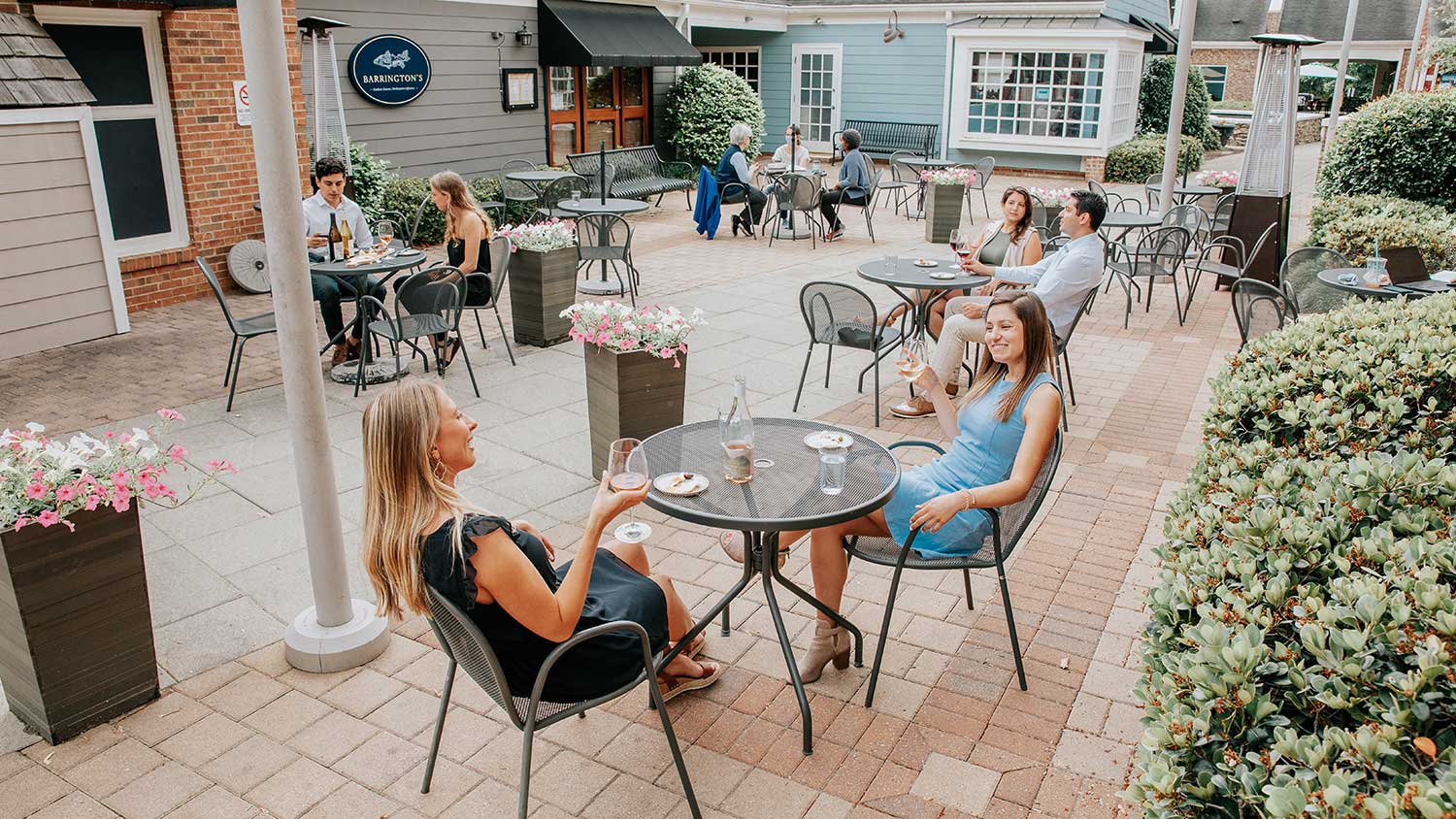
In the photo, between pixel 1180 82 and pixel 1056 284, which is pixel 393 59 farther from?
pixel 1056 284

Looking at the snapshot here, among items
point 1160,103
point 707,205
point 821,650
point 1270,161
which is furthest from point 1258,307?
point 1160,103

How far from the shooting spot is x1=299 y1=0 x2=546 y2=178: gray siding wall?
11.9m

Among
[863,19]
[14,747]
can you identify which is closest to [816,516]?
[14,747]

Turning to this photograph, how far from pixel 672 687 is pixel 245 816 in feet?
4.16

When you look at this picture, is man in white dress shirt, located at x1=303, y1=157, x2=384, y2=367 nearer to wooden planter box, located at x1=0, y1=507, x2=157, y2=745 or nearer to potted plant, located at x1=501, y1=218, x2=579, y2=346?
potted plant, located at x1=501, y1=218, x2=579, y2=346

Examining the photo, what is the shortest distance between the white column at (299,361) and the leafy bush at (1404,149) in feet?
35.3

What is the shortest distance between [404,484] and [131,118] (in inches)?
307

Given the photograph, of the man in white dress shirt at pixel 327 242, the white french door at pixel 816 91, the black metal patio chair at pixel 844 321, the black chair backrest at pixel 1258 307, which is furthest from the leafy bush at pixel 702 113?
the black chair backrest at pixel 1258 307

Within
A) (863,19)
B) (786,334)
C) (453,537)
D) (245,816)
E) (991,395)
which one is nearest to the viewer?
(453,537)

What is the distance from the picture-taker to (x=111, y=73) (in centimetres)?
836

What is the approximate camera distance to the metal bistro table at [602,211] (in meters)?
9.02

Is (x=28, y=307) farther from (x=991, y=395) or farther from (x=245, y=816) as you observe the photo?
(x=991, y=395)

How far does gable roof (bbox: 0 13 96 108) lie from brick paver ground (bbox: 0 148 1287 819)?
85.6 inches

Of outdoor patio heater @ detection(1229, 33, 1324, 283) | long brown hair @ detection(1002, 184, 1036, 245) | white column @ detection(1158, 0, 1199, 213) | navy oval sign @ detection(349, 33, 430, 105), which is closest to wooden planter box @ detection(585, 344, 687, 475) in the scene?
long brown hair @ detection(1002, 184, 1036, 245)
